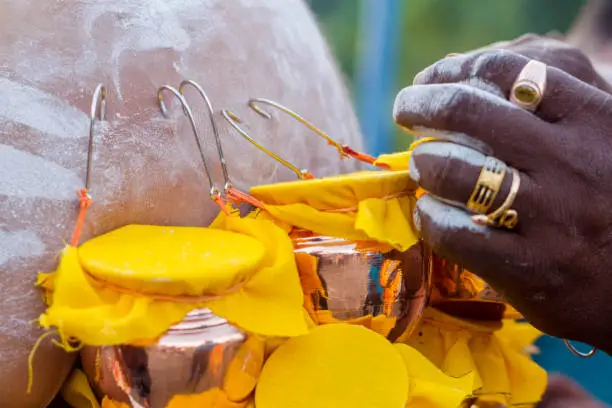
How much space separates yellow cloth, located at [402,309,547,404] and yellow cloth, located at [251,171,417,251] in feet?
0.39

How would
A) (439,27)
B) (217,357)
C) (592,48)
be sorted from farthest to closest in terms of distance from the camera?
(439,27) < (592,48) < (217,357)

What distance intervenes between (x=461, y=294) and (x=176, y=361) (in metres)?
0.28

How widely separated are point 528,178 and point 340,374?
0.19m

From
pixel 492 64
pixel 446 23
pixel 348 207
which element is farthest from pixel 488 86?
pixel 446 23

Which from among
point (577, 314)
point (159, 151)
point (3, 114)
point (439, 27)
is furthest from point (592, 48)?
point (439, 27)

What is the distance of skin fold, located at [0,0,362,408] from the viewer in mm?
478

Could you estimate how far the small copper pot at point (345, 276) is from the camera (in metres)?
0.51

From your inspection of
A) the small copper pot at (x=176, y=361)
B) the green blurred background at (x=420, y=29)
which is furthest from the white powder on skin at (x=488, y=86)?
the green blurred background at (x=420, y=29)

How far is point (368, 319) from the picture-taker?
52 centimetres

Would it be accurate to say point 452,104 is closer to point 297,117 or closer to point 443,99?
point 443,99

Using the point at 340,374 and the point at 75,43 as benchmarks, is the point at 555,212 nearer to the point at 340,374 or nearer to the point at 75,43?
the point at 340,374

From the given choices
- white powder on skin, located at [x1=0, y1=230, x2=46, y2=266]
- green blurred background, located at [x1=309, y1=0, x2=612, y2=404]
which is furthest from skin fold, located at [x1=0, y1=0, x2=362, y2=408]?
green blurred background, located at [x1=309, y1=0, x2=612, y2=404]

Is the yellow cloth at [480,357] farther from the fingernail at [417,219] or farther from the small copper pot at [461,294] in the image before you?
the fingernail at [417,219]

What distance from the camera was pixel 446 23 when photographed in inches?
95.0
